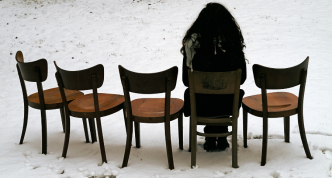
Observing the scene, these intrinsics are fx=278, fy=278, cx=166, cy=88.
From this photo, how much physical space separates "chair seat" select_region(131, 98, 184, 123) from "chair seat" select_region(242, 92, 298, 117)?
2.50 ft

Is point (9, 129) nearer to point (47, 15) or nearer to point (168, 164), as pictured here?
point (168, 164)

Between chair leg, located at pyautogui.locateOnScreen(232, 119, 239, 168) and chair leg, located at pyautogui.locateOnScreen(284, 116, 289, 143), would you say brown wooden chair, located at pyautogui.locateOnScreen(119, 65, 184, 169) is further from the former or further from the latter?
chair leg, located at pyautogui.locateOnScreen(284, 116, 289, 143)

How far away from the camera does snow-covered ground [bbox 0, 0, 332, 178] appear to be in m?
2.89

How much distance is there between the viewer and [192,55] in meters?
2.70

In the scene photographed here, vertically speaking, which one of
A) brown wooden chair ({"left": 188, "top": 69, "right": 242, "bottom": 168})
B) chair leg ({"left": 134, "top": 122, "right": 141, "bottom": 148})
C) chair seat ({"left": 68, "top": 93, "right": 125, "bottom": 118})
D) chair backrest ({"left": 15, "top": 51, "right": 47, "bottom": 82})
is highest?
chair backrest ({"left": 15, "top": 51, "right": 47, "bottom": 82})

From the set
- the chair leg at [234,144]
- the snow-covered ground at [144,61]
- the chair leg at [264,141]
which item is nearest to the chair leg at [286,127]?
the snow-covered ground at [144,61]

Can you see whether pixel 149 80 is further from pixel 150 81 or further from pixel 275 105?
pixel 275 105

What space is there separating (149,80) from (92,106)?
0.88 meters

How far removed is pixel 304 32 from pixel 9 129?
7.83 metres

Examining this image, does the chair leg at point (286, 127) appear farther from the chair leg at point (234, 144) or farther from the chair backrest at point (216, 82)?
the chair backrest at point (216, 82)

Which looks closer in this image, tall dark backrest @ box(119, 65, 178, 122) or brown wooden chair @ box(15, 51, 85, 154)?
tall dark backrest @ box(119, 65, 178, 122)

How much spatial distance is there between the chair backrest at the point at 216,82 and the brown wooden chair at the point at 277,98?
252 millimetres

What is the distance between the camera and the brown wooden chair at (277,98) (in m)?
2.61

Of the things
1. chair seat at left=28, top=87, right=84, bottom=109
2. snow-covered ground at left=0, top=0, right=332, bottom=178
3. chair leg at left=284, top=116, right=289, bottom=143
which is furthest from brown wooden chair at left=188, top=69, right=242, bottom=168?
chair seat at left=28, top=87, right=84, bottom=109
